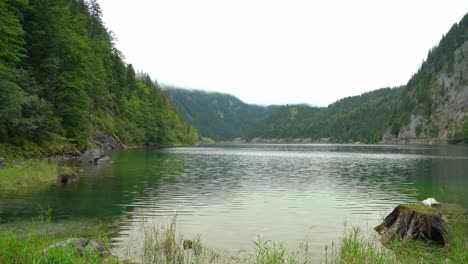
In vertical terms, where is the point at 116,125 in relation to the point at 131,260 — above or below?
above

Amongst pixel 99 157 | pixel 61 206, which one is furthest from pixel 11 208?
pixel 99 157

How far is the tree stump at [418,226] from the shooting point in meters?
15.6

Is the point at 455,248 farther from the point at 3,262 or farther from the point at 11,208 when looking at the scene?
the point at 11,208

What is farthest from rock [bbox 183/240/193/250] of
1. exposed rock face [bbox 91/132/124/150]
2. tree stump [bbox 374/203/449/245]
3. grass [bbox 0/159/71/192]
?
exposed rock face [bbox 91/132/124/150]

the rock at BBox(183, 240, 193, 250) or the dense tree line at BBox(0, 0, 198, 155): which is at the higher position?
the dense tree line at BBox(0, 0, 198, 155)

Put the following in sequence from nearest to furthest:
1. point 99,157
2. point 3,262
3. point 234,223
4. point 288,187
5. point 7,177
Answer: point 3,262
point 234,223
point 7,177
point 288,187
point 99,157

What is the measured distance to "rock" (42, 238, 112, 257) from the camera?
39.2ft

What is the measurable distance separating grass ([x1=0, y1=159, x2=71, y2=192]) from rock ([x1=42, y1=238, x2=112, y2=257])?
658 inches

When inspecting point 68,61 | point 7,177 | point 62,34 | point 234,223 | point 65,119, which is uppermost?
point 62,34

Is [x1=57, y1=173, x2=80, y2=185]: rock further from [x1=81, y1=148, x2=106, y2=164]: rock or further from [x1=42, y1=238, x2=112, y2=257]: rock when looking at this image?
[x1=81, y1=148, x2=106, y2=164]: rock

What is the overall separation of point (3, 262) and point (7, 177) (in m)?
21.1

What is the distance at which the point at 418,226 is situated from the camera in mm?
15844

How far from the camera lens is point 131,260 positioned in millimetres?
12898

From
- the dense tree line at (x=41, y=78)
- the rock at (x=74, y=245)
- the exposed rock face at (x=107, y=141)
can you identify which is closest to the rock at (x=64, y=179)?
the dense tree line at (x=41, y=78)
